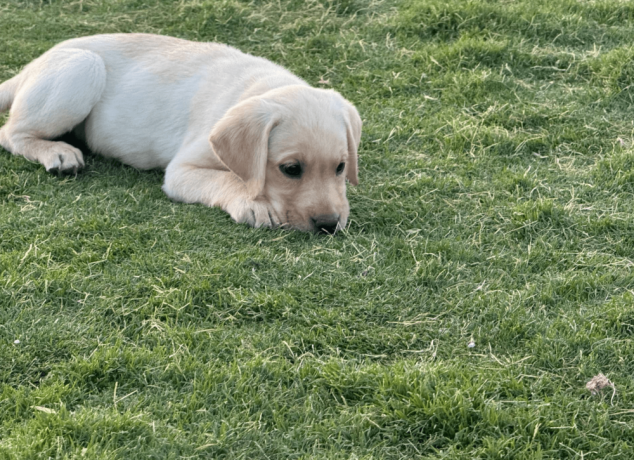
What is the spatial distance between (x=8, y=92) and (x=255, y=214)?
9.51 ft

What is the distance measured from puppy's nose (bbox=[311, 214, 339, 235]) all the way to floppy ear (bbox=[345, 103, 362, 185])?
0.65m

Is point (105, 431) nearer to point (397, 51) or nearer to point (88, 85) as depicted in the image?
point (88, 85)

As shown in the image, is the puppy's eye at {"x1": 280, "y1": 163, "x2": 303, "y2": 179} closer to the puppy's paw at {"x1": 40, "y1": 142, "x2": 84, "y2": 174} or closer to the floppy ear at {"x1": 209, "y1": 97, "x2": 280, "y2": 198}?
the floppy ear at {"x1": 209, "y1": 97, "x2": 280, "y2": 198}

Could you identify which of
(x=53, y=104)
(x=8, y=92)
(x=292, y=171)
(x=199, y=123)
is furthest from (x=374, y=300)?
(x=8, y=92)

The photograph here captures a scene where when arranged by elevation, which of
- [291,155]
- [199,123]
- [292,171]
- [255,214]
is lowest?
[255,214]

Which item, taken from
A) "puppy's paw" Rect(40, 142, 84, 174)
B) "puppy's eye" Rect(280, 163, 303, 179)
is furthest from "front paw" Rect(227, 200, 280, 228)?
"puppy's paw" Rect(40, 142, 84, 174)

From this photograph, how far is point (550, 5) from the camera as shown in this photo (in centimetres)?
873

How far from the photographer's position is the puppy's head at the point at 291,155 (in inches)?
192

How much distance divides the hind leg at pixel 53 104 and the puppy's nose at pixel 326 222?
7.00 feet

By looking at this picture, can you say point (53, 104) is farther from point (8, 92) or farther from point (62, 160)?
point (8, 92)

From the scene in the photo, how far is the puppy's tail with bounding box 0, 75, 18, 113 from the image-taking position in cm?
A: 649

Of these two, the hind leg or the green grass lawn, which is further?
the hind leg

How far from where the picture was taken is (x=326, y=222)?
4.82 metres

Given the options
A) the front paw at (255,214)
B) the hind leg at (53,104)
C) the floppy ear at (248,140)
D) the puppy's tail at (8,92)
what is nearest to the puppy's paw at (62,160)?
the hind leg at (53,104)
